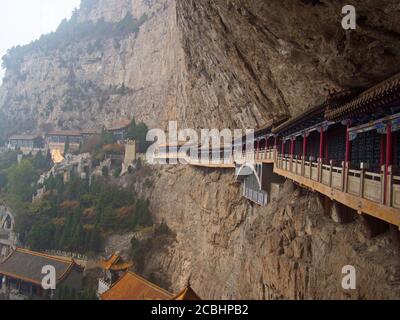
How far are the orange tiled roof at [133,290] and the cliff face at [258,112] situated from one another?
350 centimetres

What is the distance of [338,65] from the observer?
11.4 metres

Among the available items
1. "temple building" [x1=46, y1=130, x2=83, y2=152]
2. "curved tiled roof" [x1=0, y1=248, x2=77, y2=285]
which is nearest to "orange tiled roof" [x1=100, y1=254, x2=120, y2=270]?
"curved tiled roof" [x1=0, y1=248, x2=77, y2=285]

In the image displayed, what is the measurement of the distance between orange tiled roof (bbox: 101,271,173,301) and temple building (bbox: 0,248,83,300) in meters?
6.71

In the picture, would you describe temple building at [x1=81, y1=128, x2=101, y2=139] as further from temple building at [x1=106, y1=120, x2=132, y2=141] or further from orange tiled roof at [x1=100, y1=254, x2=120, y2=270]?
orange tiled roof at [x1=100, y1=254, x2=120, y2=270]

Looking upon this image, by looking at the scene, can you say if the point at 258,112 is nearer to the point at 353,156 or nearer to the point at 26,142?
the point at 353,156

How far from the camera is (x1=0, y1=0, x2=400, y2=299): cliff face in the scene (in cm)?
962

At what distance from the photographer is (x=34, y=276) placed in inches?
1206

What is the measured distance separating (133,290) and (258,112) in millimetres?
12686

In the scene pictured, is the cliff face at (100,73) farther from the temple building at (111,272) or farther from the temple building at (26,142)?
the temple building at (111,272)

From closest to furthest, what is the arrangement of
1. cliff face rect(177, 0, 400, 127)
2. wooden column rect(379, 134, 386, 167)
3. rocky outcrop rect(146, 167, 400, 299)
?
wooden column rect(379, 134, 386, 167) < rocky outcrop rect(146, 167, 400, 299) < cliff face rect(177, 0, 400, 127)

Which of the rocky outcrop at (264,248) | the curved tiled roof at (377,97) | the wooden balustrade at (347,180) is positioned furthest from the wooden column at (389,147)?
the rocky outcrop at (264,248)

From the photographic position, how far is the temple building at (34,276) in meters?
29.6

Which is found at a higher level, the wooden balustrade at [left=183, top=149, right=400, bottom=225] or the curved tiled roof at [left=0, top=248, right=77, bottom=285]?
the wooden balustrade at [left=183, top=149, right=400, bottom=225]
